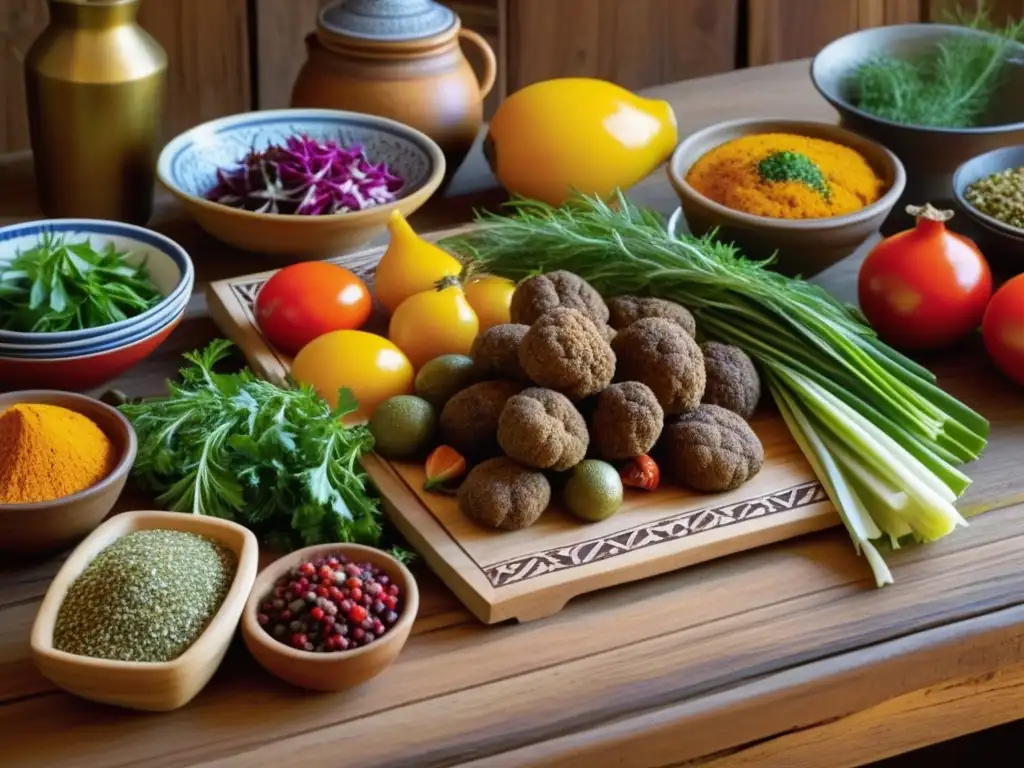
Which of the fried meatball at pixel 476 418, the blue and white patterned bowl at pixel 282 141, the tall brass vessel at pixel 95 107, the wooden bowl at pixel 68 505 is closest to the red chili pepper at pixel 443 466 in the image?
the fried meatball at pixel 476 418

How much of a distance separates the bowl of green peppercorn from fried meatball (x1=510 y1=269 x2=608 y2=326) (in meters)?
0.44

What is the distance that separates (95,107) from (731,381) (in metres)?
0.71

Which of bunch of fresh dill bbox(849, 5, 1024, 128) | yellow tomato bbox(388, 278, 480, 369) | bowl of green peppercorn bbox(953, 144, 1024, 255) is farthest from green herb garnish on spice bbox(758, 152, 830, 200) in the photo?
yellow tomato bbox(388, 278, 480, 369)

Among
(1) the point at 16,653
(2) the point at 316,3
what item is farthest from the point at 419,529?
(2) the point at 316,3

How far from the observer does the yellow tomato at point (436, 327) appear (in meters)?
1.19

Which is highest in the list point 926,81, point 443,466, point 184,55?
point 926,81

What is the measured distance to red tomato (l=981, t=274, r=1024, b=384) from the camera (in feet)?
4.07

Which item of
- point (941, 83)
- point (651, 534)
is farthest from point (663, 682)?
point (941, 83)

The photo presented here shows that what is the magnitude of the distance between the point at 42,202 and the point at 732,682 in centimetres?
96

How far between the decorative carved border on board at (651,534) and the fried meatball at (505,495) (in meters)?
0.03

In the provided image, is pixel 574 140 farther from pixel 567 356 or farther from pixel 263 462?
pixel 263 462

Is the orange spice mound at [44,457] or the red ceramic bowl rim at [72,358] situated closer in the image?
the orange spice mound at [44,457]

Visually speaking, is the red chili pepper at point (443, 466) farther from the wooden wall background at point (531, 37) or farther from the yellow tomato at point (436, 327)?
the wooden wall background at point (531, 37)

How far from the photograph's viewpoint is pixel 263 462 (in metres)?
1.02
